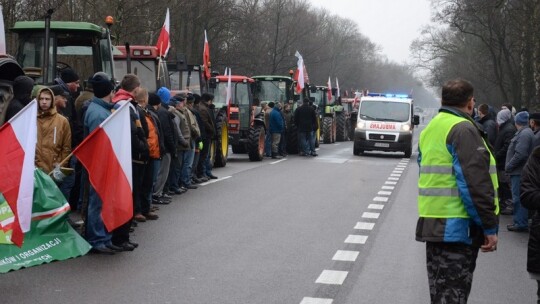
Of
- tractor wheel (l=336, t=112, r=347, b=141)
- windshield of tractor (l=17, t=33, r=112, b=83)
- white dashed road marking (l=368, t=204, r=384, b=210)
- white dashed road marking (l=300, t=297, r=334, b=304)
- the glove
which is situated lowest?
tractor wheel (l=336, t=112, r=347, b=141)

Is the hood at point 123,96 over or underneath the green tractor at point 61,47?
underneath

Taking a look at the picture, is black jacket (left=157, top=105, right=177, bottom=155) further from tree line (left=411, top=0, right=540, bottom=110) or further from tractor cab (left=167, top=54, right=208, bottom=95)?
tree line (left=411, top=0, right=540, bottom=110)

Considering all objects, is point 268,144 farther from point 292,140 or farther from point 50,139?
point 50,139

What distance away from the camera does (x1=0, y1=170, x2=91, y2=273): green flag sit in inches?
364

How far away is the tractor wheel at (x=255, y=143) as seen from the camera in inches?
1032

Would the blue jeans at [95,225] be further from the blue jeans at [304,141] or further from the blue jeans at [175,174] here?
the blue jeans at [304,141]

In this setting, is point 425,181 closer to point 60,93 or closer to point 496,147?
point 60,93

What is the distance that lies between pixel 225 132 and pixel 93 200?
44.2 feet

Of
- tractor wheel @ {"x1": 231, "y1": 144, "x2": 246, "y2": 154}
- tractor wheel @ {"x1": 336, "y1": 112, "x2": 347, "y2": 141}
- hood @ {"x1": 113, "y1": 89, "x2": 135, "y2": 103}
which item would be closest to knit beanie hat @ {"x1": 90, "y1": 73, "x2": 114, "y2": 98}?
hood @ {"x1": 113, "y1": 89, "x2": 135, "y2": 103}

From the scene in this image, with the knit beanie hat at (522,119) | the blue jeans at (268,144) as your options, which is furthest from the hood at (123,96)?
the blue jeans at (268,144)

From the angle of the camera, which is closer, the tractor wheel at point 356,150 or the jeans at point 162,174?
the jeans at point 162,174

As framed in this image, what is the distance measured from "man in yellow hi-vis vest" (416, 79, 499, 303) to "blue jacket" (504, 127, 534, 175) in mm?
7444

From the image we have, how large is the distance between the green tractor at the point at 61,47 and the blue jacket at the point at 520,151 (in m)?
6.95

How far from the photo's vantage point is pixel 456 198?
5.95 metres
